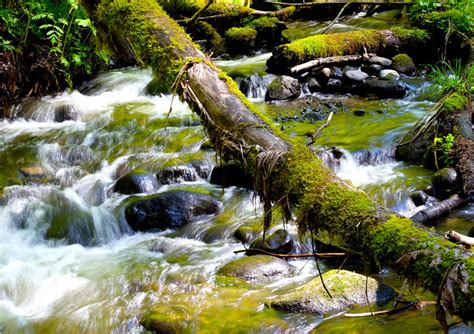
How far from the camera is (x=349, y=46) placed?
11664 mm

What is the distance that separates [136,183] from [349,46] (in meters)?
6.72

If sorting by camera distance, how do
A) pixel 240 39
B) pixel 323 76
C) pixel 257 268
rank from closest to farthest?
pixel 257 268
pixel 323 76
pixel 240 39

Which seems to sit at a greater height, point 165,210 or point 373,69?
point 373,69

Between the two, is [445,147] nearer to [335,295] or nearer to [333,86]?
[335,295]

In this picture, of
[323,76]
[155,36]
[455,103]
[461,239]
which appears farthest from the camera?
[323,76]

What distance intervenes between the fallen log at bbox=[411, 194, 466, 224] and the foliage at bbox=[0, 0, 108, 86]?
6.89m

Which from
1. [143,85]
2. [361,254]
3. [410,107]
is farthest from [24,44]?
[361,254]

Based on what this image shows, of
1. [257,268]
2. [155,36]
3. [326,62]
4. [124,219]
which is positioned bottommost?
[124,219]

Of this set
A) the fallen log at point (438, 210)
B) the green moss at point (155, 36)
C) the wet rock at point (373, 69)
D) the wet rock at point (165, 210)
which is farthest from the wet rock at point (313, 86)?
the green moss at point (155, 36)

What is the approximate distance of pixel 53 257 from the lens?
19.2ft

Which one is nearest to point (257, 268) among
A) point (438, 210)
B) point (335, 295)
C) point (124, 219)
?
point (335, 295)

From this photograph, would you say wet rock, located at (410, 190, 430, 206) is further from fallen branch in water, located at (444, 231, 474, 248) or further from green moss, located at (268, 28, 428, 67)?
green moss, located at (268, 28, 428, 67)

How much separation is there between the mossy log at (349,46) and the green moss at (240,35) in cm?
256

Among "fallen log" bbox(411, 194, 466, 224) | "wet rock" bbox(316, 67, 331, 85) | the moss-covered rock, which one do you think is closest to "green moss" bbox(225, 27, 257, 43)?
the moss-covered rock
